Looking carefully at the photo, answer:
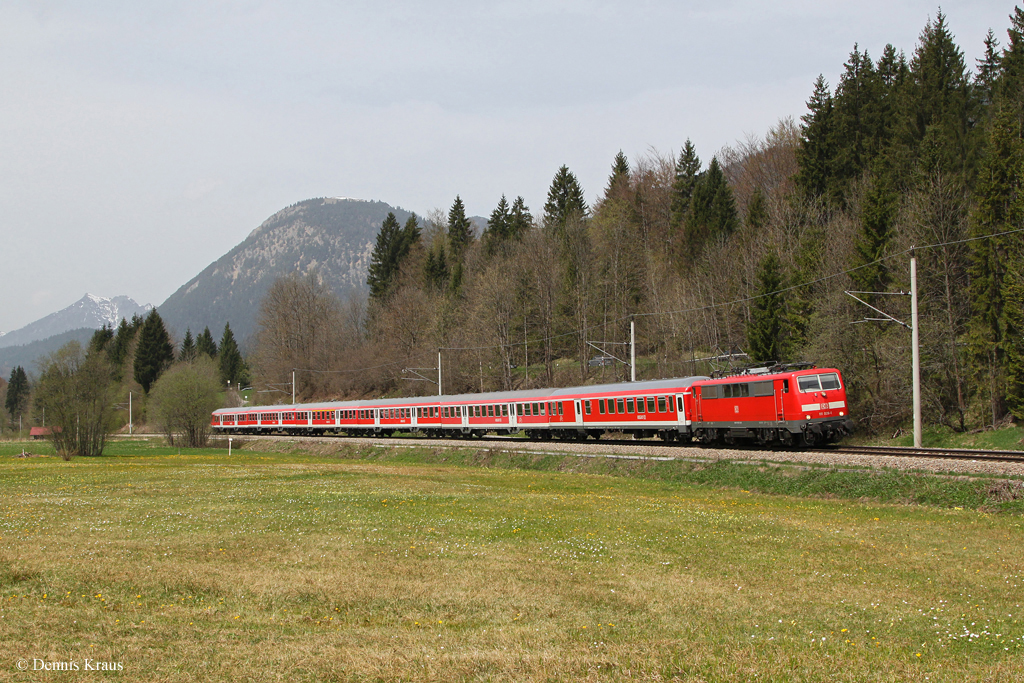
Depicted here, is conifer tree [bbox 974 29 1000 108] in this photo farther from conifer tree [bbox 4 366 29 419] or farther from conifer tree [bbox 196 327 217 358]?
conifer tree [bbox 4 366 29 419]

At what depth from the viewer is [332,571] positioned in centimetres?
1168

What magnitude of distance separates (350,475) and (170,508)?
11318 millimetres

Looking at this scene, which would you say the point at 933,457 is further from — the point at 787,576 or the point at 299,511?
the point at 299,511

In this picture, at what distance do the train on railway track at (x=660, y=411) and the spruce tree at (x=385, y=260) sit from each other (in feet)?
151

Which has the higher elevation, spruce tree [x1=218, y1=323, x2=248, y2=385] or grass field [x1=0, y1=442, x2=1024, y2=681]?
spruce tree [x1=218, y1=323, x2=248, y2=385]

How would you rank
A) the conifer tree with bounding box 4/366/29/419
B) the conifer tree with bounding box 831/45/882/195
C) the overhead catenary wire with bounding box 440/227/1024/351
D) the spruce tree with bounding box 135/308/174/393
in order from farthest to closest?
the conifer tree with bounding box 4/366/29/419, the spruce tree with bounding box 135/308/174/393, the conifer tree with bounding box 831/45/882/195, the overhead catenary wire with bounding box 440/227/1024/351

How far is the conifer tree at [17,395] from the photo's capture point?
161000 mm

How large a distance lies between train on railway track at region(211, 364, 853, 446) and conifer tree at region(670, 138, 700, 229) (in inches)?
1683

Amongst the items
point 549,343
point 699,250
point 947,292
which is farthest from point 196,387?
point 947,292

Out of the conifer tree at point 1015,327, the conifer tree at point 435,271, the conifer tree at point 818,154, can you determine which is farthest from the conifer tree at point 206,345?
the conifer tree at point 1015,327

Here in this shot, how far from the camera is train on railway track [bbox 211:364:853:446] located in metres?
32.2

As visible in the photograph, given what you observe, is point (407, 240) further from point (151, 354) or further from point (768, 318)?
point (768, 318)

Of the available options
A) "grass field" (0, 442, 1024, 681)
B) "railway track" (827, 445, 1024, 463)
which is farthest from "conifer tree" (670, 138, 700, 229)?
"grass field" (0, 442, 1024, 681)

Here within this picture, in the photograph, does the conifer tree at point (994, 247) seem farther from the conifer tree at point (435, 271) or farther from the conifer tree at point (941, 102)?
the conifer tree at point (435, 271)
